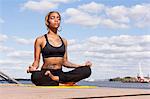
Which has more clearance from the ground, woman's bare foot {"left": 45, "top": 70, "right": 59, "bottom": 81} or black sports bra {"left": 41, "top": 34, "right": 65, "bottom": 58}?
black sports bra {"left": 41, "top": 34, "right": 65, "bottom": 58}

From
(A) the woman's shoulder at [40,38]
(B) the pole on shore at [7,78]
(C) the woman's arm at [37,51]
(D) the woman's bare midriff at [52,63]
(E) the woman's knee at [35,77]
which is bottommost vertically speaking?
(B) the pole on shore at [7,78]

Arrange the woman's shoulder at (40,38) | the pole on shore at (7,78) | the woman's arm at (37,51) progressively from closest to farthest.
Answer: the woman's arm at (37,51)
the woman's shoulder at (40,38)
the pole on shore at (7,78)

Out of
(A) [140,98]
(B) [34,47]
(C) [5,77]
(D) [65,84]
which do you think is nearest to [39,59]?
(B) [34,47]

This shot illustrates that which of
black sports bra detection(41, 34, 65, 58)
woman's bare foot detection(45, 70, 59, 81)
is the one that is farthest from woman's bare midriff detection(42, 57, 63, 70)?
woman's bare foot detection(45, 70, 59, 81)

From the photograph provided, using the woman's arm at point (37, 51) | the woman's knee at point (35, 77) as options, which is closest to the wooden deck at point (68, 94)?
the woman's knee at point (35, 77)

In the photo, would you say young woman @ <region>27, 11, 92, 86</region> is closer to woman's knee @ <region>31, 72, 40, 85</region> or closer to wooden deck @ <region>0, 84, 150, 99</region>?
woman's knee @ <region>31, 72, 40, 85</region>

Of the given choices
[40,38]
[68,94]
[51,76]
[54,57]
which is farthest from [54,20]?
[68,94]

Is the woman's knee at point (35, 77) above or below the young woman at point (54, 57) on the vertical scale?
below

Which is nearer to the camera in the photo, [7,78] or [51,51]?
[51,51]

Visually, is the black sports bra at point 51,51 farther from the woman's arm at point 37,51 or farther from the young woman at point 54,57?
the woman's arm at point 37,51

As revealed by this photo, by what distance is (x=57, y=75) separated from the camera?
10.8 m

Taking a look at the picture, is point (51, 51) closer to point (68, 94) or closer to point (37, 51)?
point (37, 51)

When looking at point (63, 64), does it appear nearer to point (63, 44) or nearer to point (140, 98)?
point (63, 44)

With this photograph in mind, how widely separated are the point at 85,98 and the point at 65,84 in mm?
4964
